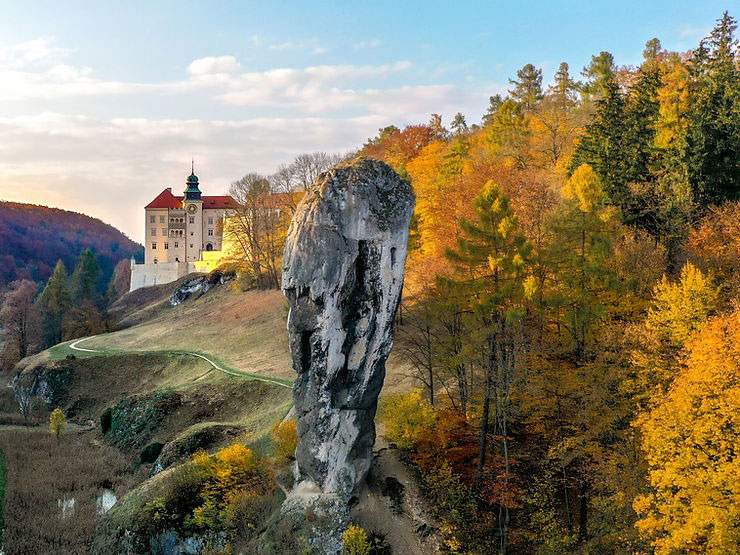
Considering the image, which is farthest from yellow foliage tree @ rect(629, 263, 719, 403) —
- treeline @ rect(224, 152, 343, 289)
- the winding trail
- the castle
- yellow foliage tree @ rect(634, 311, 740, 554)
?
the castle

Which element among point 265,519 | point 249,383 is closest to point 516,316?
point 265,519

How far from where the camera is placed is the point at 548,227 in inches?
890

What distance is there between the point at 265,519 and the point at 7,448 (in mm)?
21354

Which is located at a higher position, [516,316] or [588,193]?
[588,193]

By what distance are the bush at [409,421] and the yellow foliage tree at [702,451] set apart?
876 centimetres

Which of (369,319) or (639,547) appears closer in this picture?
(639,547)

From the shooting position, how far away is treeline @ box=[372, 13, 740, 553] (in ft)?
52.3

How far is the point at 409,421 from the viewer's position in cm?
2331

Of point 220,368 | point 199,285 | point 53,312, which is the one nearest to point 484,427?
point 220,368

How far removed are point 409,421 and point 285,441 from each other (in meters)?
5.46

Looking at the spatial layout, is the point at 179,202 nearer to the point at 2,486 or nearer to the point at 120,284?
the point at 120,284

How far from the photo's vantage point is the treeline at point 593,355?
16.0 metres

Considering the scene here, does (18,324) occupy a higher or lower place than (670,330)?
lower

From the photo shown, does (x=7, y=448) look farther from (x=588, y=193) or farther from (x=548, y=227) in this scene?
(x=588, y=193)
